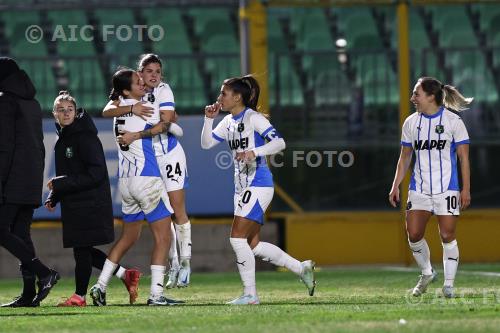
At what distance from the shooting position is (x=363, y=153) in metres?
18.1

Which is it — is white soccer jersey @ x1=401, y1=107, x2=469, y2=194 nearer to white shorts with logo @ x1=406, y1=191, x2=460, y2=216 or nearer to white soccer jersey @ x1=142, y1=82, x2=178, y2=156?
white shorts with logo @ x1=406, y1=191, x2=460, y2=216

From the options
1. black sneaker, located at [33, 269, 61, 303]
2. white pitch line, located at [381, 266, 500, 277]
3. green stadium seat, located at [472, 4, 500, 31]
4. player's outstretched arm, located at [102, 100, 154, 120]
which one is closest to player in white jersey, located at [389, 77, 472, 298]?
player's outstretched arm, located at [102, 100, 154, 120]

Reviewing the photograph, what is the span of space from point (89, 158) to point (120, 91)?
1.81 feet

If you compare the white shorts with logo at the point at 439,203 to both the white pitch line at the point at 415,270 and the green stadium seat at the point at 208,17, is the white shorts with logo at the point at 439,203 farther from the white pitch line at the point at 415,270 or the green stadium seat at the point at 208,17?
the green stadium seat at the point at 208,17

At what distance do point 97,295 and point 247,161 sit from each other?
148 centimetres

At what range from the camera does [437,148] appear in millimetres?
11156

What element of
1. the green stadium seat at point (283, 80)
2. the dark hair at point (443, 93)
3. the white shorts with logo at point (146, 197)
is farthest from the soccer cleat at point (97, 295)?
the green stadium seat at point (283, 80)

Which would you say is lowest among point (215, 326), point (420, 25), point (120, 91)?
point (215, 326)

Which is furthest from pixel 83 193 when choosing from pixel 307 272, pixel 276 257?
pixel 307 272

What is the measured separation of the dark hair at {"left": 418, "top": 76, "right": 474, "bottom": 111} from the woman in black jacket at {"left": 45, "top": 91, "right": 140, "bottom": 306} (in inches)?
99.5

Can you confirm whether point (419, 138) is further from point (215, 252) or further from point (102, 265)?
point (215, 252)

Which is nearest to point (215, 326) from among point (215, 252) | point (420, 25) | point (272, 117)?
point (215, 252)

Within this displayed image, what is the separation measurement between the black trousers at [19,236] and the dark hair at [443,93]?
3.12m

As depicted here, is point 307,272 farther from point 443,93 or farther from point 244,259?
point 443,93
